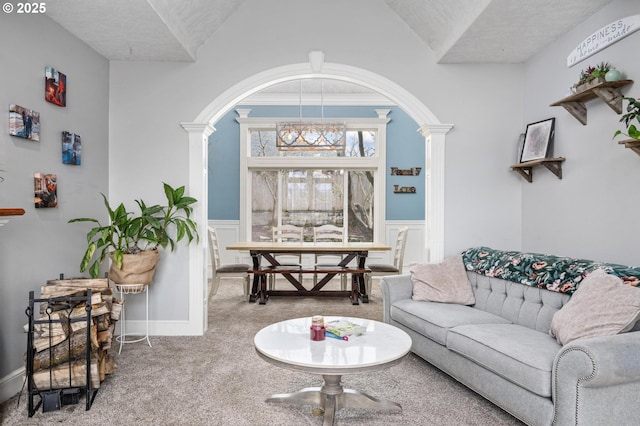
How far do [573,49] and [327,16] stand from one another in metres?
2.03

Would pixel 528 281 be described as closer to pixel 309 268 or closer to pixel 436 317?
pixel 436 317

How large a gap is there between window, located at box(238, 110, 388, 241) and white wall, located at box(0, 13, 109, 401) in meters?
3.24

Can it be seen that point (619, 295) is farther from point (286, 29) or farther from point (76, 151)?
point (76, 151)

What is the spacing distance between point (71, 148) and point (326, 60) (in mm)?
2257

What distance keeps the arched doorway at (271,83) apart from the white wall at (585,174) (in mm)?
793

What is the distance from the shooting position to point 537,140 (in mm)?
3428

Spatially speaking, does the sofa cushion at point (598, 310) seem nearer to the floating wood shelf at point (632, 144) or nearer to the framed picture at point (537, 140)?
the floating wood shelf at point (632, 144)

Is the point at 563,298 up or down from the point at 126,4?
down

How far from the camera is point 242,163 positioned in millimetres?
6680

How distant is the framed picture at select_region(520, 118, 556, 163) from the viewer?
3299 millimetres

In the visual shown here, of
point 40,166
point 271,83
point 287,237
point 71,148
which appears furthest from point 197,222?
point 287,237

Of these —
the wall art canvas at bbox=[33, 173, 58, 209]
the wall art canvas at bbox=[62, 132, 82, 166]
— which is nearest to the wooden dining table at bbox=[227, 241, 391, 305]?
the wall art canvas at bbox=[62, 132, 82, 166]

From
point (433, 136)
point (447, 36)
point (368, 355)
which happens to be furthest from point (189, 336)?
point (447, 36)

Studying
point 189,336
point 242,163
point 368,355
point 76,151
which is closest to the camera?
point 368,355
